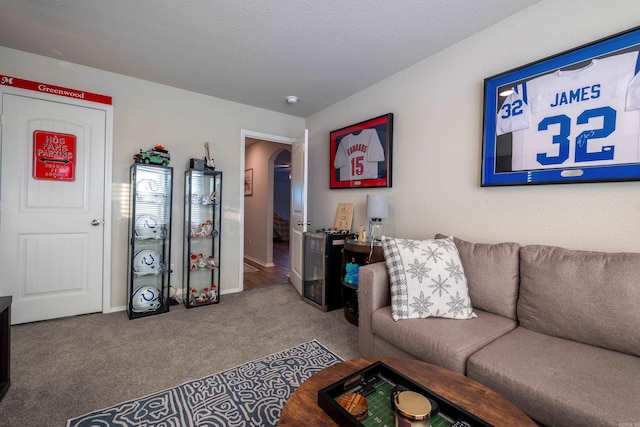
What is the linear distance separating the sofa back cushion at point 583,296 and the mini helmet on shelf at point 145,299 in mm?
3134

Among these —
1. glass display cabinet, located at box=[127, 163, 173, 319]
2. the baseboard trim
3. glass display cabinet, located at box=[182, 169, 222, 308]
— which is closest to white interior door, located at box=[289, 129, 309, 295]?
glass display cabinet, located at box=[182, 169, 222, 308]

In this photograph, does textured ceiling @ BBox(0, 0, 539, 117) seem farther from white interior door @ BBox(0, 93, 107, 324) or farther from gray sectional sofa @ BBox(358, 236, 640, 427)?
gray sectional sofa @ BBox(358, 236, 640, 427)

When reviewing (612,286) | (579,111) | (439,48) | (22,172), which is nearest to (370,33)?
(439,48)

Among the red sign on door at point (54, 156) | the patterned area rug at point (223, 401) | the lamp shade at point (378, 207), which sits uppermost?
the red sign on door at point (54, 156)

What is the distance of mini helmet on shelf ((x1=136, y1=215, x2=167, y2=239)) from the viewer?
9.46 ft

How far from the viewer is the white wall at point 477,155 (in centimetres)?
162

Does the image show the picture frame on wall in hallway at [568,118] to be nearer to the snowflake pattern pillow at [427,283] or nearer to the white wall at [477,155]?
the white wall at [477,155]

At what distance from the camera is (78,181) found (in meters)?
2.73

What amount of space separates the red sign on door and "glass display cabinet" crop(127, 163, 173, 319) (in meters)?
0.53

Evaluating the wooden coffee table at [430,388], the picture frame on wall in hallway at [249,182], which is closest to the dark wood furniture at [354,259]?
the wooden coffee table at [430,388]

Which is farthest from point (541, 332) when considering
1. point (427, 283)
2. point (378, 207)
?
point (378, 207)

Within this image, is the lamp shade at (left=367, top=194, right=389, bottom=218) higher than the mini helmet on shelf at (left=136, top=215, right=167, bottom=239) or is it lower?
higher

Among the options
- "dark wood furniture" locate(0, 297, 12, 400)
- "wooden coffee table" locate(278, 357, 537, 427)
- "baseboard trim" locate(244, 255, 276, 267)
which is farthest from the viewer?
"baseboard trim" locate(244, 255, 276, 267)

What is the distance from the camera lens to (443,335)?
149 centimetres
